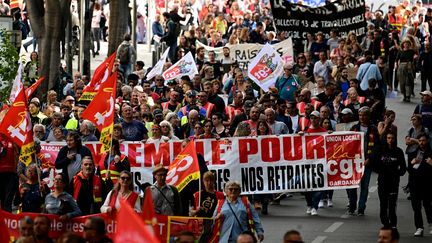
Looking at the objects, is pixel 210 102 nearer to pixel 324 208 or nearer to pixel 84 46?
pixel 324 208

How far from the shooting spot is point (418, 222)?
72.8ft

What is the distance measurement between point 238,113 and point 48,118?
3.02 m

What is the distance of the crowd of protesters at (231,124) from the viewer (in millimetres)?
18641

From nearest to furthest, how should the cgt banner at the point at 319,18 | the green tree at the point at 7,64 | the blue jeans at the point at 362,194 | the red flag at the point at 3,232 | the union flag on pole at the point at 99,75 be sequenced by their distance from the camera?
the red flag at the point at 3,232 → the blue jeans at the point at 362,194 → the union flag on pole at the point at 99,75 → the green tree at the point at 7,64 → the cgt banner at the point at 319,18

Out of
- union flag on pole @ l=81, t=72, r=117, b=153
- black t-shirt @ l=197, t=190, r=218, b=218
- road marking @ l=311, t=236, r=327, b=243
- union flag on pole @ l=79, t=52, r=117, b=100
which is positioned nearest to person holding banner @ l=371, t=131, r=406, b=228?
road marking @ l=311, t=236, r=327, b=243

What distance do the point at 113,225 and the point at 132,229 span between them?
6.31 meters

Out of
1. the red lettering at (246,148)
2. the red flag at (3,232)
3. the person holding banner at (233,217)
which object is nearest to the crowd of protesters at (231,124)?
the person holding banner at (233,217)

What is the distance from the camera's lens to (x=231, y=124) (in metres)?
26.2

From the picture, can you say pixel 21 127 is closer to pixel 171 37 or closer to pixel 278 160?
pixel 278 160

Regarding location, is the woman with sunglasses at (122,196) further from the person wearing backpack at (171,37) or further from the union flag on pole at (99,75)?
the person wearing backpack at (171,37)

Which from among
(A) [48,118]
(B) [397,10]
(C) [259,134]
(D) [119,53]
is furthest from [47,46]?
(B) [397,10]

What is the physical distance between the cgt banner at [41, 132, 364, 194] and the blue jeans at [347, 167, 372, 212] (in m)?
0.16

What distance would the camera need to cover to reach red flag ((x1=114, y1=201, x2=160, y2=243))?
11.7m

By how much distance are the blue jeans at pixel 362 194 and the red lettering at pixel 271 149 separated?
117 cm
